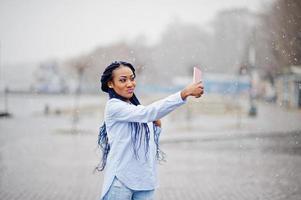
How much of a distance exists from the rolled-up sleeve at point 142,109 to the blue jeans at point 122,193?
0.46 meters

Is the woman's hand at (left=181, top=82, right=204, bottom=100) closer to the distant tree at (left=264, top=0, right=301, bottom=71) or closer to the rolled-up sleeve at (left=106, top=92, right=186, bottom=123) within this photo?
the rolled-up sleeve at (left=106, top=92, right=186, bottom=123)

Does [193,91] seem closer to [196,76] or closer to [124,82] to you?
[196,76]

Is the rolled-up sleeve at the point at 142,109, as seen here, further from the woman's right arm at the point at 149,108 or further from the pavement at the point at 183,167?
the pavement at the point at 183,167

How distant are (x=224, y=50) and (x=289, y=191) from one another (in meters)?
86.3

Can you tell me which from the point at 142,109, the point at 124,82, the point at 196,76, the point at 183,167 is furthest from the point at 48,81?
the point at 196,76

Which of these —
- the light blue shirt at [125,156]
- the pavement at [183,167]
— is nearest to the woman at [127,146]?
the light blue shirt at [125,156]

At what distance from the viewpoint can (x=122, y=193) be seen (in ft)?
12.2

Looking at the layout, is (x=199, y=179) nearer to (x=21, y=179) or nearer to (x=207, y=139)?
(x=21, y=179)

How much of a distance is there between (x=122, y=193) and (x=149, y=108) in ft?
2.18

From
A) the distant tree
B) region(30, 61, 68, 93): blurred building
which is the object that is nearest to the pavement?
the distant tree

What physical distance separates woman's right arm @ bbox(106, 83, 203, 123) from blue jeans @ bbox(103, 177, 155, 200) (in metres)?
0.47

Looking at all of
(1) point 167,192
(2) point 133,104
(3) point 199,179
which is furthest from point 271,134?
(2) point 133,104

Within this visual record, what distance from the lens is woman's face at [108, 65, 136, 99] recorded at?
12.6 feet

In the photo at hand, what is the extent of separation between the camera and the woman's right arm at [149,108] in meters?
3.42
